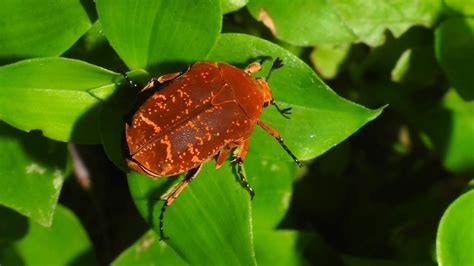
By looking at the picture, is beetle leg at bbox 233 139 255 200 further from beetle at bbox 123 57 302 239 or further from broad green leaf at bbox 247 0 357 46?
broad green leaf at bbox 247 0 357 46

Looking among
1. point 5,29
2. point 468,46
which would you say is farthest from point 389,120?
point 5,29

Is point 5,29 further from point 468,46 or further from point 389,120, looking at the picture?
point 389,120

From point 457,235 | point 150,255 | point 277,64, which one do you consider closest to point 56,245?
point 150,255

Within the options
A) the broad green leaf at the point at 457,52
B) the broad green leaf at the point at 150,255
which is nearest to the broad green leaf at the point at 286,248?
the broad green leaf at the point at 150,255

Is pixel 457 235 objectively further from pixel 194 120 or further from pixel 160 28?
pixel 160 28

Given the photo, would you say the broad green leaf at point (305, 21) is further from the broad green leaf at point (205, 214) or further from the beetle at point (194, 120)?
the broad green leaf at point (205, 214)
